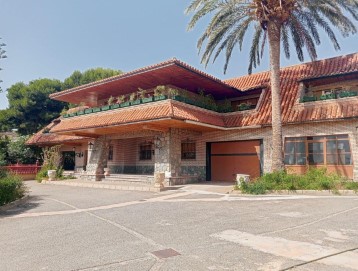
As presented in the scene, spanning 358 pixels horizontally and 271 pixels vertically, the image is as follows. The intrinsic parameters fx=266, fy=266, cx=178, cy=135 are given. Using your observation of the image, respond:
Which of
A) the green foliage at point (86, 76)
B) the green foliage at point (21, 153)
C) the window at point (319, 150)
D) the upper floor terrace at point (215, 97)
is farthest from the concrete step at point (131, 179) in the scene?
the green foliage at point (86, 76)

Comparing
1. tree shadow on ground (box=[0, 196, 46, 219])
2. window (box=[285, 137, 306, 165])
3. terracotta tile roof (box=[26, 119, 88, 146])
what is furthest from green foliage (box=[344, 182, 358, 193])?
terracotta tile roof (box=[26, 119, 88, 146])

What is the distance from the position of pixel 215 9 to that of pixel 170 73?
4.52 meters

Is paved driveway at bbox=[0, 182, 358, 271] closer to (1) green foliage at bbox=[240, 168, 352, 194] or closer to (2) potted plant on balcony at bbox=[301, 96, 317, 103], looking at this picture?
(1) green foliage at bbox=[240, 168, 352, 194]

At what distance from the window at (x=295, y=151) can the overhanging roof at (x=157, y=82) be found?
5446 millimetres

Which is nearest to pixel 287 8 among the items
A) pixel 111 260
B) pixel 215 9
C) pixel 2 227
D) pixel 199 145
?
pixel 215 9

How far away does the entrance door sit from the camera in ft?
104

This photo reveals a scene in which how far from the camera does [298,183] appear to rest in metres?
12.8

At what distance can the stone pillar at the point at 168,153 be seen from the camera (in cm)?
1680

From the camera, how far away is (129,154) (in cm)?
2381

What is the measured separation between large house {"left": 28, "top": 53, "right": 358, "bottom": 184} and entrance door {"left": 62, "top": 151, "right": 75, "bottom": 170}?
34.5 feet

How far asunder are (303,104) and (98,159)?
50.9 feet

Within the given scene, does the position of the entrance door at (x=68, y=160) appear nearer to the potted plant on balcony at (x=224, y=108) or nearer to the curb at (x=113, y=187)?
the curb at (x=113, y=187)

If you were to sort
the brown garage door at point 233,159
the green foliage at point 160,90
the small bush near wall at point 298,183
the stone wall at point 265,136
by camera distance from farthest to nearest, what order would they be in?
the brown garage door at point 233,159, the green foliage at point 160,90, the stone wall at point 265,136, the small bush near wall at point 298,183

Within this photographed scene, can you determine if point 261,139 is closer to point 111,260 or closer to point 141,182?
point 141,182
